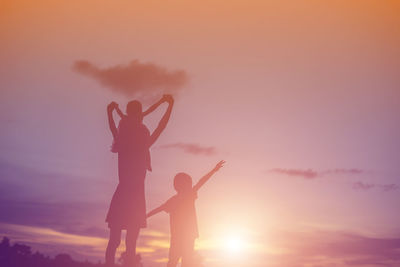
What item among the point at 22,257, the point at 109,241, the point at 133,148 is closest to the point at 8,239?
the point at 22,257

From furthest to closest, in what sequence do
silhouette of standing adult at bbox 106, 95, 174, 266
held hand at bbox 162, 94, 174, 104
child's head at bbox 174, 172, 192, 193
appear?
child's head at bbox 174, 172, 192, 193 < held hand at bbox 162, 94, 174, 104 < silhouette of standing adult at bbox 106, 95, 174, 266

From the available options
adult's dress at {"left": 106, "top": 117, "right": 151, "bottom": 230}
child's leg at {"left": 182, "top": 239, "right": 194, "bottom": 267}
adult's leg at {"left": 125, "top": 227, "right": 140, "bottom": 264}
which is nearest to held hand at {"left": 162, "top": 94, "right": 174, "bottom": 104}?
adult's dress at {"left": 106, "top": 117, "right": 151, "bottom": 230}

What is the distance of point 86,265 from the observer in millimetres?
17406

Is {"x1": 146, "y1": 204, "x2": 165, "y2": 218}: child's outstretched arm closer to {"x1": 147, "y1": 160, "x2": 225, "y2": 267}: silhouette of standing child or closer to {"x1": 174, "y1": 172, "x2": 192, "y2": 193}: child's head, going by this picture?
{"x1": 147, "y1": 160, "x2": 225, "y2": 267}: silhouette of standing child

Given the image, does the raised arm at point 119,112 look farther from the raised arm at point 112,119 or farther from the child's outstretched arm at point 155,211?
the child's outstretched arm at point 155,211

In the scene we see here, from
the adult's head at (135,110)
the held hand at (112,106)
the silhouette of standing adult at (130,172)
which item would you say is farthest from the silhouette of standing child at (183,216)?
the held hand at (112,106)

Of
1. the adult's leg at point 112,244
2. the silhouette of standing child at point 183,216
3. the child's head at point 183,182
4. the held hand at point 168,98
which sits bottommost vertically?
the adult's leg at point 112,244

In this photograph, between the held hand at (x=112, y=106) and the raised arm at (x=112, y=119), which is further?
the held hand at (x=112, y=106)

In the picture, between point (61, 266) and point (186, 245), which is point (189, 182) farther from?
point (61, 266)

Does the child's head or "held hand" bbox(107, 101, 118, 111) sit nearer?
"held hand" bbox(107, 101, 118, 111)

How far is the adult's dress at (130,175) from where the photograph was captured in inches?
507

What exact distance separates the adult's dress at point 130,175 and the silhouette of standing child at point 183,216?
2.43 meters

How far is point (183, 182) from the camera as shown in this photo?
15555 millimetres

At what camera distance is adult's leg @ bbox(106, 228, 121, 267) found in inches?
500
